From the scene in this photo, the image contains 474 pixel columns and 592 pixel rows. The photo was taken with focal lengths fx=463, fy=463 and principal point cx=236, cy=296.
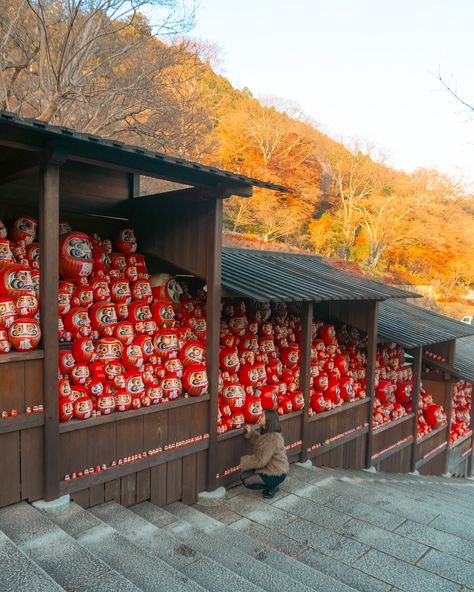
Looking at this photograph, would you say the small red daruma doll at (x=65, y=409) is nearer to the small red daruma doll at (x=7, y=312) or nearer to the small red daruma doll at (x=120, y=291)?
the small red daruma doll at (x=7, y=312)

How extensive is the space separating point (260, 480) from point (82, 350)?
2493 mm

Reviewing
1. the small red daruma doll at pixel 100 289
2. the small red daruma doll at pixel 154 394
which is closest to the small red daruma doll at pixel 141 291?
the small red daruma doll at pixel 100 289

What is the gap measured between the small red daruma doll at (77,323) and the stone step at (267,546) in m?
2.08

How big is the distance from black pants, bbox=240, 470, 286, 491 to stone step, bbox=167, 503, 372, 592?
0.50 metres

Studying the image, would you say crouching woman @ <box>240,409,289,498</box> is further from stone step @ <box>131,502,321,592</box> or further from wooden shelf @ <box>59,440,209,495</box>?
stone step @ <box>131,502,321,592</box>

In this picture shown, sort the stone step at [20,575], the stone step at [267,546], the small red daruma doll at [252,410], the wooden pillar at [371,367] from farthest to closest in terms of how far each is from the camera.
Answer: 1. the wooden pillar at [371,367]
2. the small red daruma doll at [252,410]
3. the stone step at [267,546]
4. the stone step at [20,575]

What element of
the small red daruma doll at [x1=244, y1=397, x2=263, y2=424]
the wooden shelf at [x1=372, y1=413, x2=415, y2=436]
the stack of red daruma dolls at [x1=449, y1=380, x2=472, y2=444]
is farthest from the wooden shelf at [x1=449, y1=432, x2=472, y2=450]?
the small red daruma doll at [x1=244, y1=397, x2=263, y2=424]

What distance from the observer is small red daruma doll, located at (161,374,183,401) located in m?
4.96

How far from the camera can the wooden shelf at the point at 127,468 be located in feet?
A: 13.6

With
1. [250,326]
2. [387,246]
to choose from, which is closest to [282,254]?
[250,326]

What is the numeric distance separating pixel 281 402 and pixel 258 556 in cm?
247

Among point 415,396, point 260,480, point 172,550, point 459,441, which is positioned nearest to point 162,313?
point 260,480

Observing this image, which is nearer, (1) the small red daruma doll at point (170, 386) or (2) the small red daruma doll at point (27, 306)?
(2) the small red daruma doll at point (27, 306)

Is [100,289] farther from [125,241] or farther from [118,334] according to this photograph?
[125,241]
